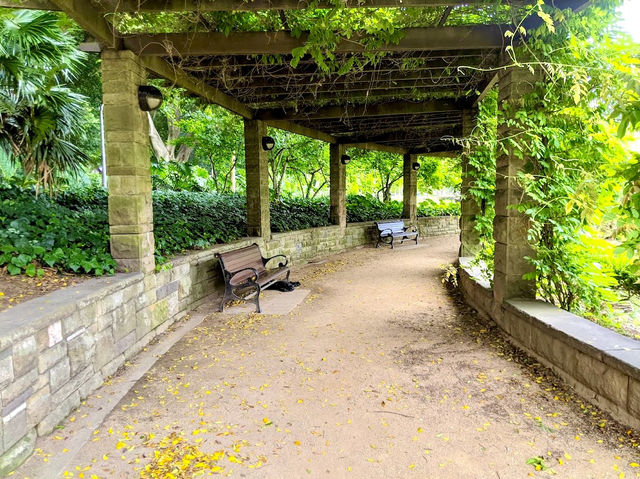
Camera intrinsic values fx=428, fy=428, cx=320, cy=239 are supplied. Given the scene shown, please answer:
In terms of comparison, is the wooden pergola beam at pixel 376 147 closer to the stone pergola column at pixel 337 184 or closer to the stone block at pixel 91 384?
the stone pergola column at pixel 337 184

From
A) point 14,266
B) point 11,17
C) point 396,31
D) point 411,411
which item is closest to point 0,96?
point 11,17

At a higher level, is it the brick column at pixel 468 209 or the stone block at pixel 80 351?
the brick column at pixel 468 209

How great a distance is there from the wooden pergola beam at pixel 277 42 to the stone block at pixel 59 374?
116 inches

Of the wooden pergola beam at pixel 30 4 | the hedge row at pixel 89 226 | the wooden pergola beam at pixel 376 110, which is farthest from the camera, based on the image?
the wooden pergola beam at pixel 376 110

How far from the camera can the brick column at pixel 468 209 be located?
6.39 metres

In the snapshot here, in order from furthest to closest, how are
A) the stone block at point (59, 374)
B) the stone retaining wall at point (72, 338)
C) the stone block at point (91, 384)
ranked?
1. the stone block at point (91, 384)
2. the stone block at point (59, 374)
3. the stone retaining wall at point (72, 338)

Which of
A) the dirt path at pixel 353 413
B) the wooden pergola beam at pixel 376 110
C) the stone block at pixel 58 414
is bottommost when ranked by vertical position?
the dirt path at pixel 353 413

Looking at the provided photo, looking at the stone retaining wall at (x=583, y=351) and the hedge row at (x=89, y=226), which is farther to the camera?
the hedge row at (x=89, y=226)

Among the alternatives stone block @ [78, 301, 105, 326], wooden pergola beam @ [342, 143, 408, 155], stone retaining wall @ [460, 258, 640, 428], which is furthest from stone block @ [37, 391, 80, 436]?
wooden pergola beam @ [342, 143, 408, 155]

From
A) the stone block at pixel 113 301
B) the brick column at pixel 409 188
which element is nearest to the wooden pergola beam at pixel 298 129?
the brick column at pixel 409 188

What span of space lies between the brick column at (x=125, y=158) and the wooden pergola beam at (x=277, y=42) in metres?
0.26

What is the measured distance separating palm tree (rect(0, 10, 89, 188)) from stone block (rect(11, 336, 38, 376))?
2895mm

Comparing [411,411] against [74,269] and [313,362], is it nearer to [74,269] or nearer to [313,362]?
[313,362]

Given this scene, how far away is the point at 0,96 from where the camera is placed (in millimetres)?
4543
